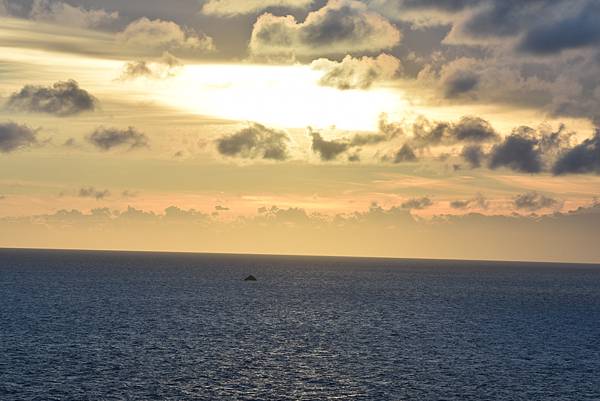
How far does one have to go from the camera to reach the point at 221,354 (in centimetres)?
11100

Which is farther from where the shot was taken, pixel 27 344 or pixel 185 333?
pixel 185 333

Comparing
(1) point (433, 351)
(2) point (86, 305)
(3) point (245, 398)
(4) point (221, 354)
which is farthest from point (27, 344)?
(2) point (86, 305)

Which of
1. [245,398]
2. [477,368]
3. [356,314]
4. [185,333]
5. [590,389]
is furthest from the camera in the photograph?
[356,314]

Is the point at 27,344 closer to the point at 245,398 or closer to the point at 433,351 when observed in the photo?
the point at 245,398

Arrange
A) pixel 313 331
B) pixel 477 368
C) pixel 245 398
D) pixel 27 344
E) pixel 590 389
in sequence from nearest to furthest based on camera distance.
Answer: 1. pixel 245 398
2. pixel 590 389
3. pixel 477 368
4. pixel 27 344
5. pixel 313 331

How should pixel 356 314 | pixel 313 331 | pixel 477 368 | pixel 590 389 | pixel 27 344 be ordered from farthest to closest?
pixel 356 314 < pixel 313 331 < pixel 27 344 < pixel 477 368 < pixel 590 389

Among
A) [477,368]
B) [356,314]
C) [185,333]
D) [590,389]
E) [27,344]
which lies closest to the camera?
[590,389]

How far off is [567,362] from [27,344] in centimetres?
7920

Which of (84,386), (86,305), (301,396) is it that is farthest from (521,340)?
(86,305)

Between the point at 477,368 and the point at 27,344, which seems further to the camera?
the point at 27,344

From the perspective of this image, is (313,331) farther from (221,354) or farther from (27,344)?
(27,344)

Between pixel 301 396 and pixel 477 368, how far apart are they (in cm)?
3269

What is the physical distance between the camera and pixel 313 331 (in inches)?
5733

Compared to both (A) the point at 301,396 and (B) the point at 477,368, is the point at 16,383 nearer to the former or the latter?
(A) the point at 301,396
